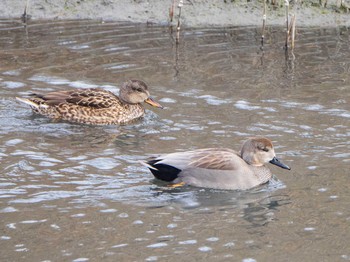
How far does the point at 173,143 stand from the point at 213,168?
1.40 m

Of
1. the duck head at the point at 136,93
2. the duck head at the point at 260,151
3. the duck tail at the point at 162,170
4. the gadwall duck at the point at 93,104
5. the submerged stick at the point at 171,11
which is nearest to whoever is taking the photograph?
the duck tail at the point at 162,170

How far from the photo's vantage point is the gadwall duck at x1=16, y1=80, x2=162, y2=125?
39.1ft

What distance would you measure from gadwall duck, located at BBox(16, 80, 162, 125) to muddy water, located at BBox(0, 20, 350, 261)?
19cm

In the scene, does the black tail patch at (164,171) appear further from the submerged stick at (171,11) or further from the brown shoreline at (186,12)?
the brown shoreline at (186,12)

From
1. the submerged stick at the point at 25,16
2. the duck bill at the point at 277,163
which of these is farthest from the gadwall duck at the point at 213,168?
the submerged stick at the point at 25,16

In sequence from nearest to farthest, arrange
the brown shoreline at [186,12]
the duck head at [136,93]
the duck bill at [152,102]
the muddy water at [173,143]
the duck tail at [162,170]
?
the muddy water at [173,143] < the duck tail at [162,170] < the duck bill at [152,102] < the duck head at [136,93] < the brown shoreline at [186,12]

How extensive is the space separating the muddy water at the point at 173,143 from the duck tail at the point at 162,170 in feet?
0.49

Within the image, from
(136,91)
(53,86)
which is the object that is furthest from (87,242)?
(53,86)

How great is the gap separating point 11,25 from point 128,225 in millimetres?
8939

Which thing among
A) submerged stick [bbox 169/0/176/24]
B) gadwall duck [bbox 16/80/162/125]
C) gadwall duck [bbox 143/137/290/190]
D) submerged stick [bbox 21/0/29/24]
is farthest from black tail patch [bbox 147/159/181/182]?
submerged stick [bbox 21/0/29/24]

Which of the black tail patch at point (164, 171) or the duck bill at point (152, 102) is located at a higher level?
the duck bill at point (152, 102)

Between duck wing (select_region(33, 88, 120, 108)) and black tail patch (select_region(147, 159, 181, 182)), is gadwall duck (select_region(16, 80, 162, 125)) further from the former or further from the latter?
black tail patch (select_region(147, 159, 181, 182))

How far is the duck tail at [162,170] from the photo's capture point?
933 cm

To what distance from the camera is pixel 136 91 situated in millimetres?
12320
